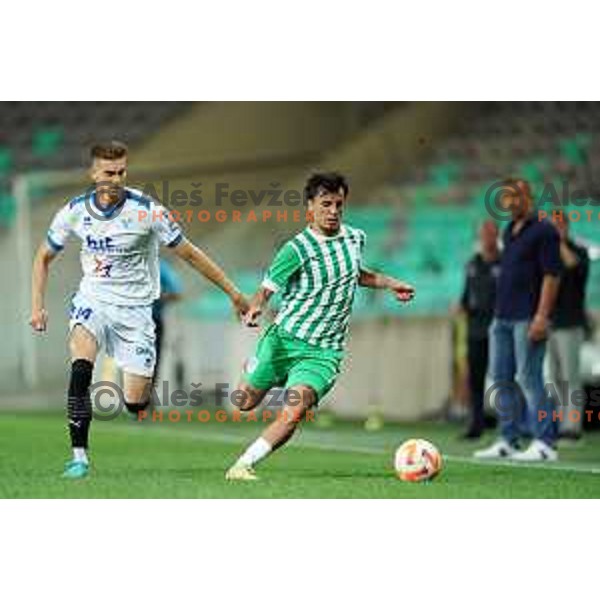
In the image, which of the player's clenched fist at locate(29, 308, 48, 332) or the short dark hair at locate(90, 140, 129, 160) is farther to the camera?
the short dark hair at locate(90, 140, 129, 160)

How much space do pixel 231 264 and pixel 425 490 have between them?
7679 millimetres

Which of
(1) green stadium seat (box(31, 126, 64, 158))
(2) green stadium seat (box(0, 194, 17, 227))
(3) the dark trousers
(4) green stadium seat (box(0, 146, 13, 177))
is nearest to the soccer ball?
(3) the dark trousers

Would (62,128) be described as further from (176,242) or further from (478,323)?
(176,242)

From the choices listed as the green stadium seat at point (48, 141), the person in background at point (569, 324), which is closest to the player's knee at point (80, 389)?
the person in background at point (569, 324)

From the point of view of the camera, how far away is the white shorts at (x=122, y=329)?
840cm

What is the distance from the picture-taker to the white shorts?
8.40m

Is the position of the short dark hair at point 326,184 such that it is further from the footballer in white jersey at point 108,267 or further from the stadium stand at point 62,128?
the stadium stand at point 62,128

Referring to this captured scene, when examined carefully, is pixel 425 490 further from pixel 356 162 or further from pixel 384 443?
pixel 356 162

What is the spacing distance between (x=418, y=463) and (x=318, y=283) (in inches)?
35.5

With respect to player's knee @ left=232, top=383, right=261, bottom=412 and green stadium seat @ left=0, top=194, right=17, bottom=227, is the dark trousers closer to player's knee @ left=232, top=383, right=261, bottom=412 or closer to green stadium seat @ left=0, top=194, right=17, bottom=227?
player's knee @ left=232, top=383, right=261, bottom=412

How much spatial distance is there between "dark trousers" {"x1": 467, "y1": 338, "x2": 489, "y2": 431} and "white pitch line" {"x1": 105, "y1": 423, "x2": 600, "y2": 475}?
34.0 inches

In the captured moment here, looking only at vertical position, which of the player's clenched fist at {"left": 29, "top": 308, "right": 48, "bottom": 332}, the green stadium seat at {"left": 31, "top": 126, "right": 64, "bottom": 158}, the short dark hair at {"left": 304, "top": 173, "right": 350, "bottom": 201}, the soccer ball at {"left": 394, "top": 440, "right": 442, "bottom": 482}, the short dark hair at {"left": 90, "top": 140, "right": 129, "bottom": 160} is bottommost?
the soccer ball at {"left": 394, "top": 440, "right": 442, "bottom": 482}
